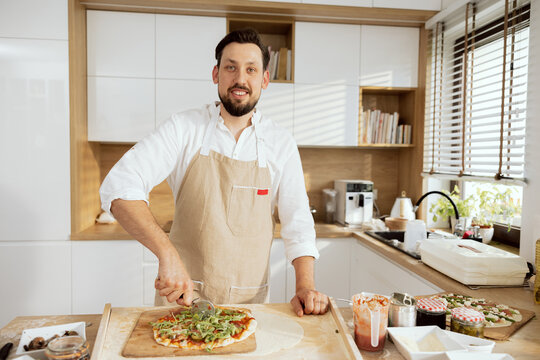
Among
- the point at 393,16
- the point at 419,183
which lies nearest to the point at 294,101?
the point at 393,16

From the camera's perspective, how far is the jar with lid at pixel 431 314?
123cm

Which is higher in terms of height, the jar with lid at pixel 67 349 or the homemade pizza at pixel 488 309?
the jar with lid at pixel 67 349

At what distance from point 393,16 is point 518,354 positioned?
2.57 metres

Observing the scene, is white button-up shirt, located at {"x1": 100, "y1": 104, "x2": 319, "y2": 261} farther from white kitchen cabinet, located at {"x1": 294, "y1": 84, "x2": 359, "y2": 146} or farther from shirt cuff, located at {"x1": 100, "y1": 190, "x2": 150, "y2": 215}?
white kitchen cabinet, located at {"x1": 294, "y1": 84, "x2": 359, "y2": 146}

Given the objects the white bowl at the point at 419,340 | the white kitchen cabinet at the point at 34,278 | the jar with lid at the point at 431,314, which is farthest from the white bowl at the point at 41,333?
the white kitchen cabinet at the point at 34,278

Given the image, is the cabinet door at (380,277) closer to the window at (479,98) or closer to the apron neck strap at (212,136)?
the window at (479,98)

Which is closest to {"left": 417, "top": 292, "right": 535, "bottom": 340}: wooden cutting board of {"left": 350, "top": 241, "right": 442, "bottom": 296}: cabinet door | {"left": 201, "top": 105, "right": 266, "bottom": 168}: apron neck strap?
{"left": 350, "top": 241, "right": 442, "bottom": 296}: cabinet door

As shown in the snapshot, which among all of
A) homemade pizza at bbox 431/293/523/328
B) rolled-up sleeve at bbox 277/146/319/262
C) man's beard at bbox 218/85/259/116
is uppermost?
man's beard at bbox 218/85/259/116

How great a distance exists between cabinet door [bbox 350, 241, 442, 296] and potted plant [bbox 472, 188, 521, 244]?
0.64 metres

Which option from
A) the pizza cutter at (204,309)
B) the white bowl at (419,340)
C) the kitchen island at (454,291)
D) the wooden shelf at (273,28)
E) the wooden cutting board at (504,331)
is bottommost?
the kitchen island at (454,291)

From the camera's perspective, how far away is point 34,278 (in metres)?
2.76

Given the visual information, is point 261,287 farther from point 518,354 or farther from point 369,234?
point 369,234

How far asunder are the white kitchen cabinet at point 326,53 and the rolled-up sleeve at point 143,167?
5.42 feet

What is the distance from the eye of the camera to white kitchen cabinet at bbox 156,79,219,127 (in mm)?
3010
